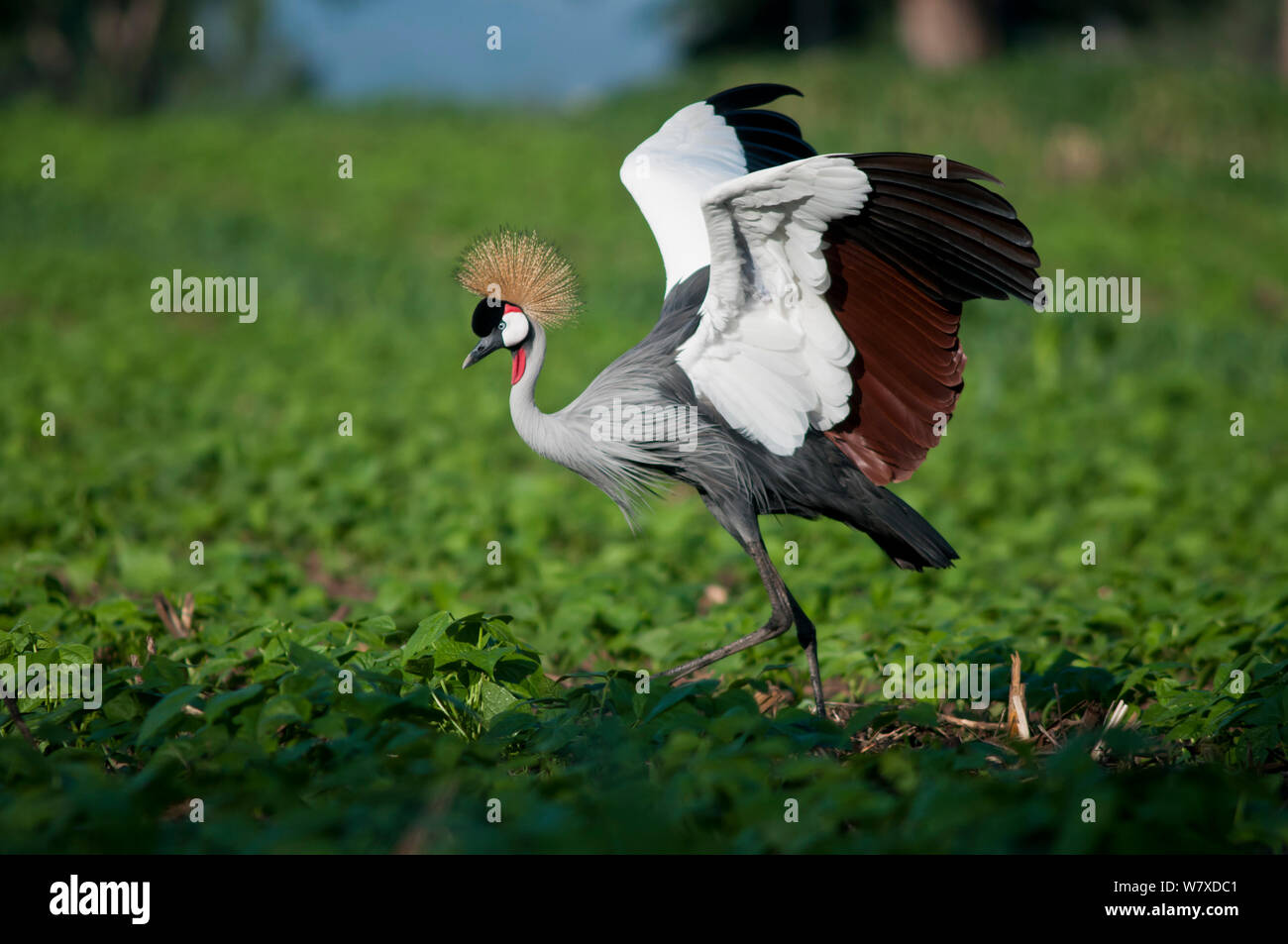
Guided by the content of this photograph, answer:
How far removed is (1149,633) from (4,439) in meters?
6.26

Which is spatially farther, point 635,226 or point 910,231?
point 635,226

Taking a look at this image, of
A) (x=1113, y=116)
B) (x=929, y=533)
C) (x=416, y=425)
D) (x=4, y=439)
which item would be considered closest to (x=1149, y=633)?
(x=929, y=533)

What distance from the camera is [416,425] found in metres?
7.86

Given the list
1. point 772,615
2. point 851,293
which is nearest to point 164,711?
point 772,615

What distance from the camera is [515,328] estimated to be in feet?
11.3

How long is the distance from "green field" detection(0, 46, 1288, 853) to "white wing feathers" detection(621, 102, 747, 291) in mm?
956

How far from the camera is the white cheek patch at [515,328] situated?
135 inches

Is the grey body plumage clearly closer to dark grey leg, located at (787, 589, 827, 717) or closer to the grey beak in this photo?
the grey beak

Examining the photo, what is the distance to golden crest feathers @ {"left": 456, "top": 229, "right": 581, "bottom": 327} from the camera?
3494mm

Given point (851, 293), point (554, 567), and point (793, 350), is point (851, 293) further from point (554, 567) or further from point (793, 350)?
point (554, 567)

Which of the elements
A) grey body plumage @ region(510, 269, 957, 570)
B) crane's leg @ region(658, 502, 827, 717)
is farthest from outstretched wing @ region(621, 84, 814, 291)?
crane's leg @ region(658, 502, 827, 717)

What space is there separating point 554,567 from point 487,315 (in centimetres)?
183
